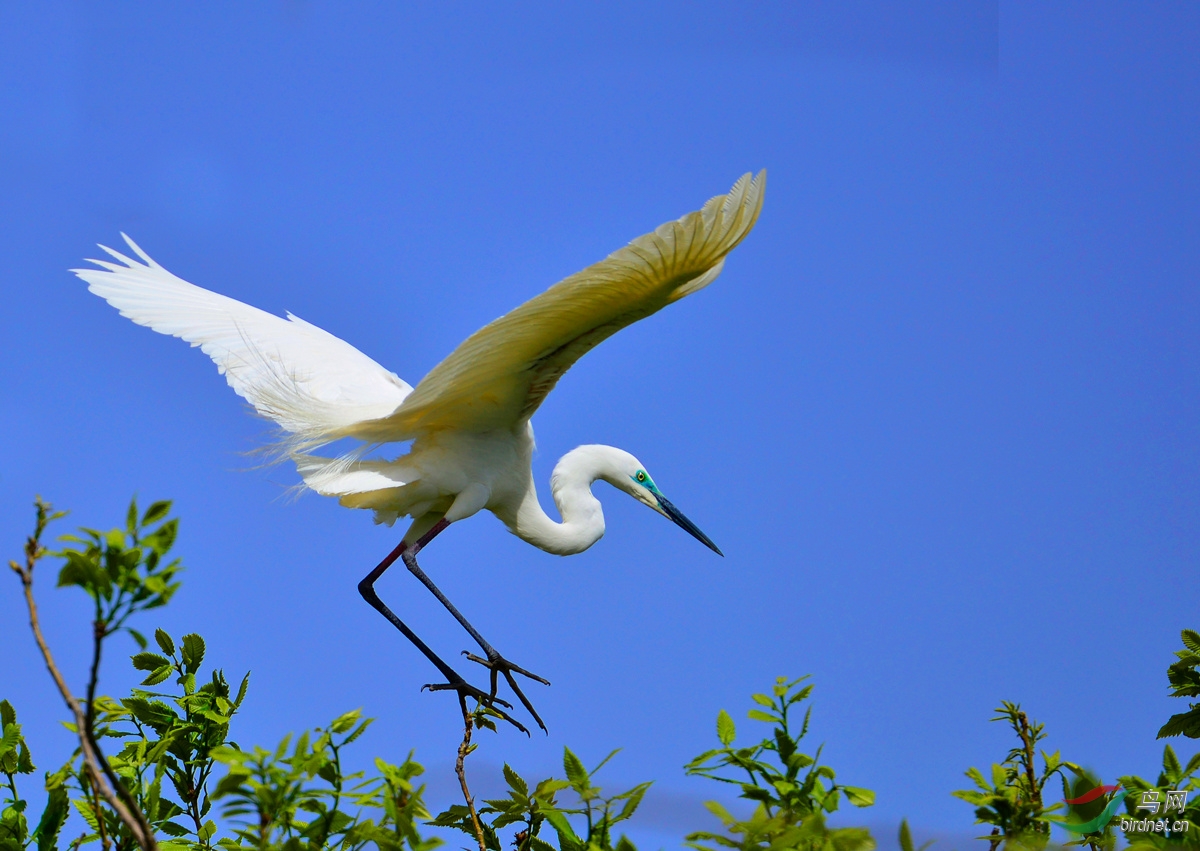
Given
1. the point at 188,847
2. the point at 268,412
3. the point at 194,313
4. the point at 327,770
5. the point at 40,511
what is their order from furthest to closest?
1. the point at 194,313
2. the point at 268,412
3. the point at 188,847
4. the point at 327,770
5. the point at 40,511

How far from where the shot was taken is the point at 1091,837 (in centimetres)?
221

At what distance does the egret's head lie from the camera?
656cm

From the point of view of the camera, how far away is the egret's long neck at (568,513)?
19.9 feet

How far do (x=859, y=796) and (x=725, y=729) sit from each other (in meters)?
0.28

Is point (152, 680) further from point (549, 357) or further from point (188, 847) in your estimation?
point (549, 357)

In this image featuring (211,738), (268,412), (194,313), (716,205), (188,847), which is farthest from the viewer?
(194,313)

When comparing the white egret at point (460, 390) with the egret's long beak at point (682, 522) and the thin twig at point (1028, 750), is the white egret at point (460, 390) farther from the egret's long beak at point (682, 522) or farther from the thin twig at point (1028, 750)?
the thin twig at point (1028, 750)

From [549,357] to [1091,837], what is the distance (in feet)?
10.0

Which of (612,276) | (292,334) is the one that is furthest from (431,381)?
(292,334)

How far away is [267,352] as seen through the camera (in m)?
5.98

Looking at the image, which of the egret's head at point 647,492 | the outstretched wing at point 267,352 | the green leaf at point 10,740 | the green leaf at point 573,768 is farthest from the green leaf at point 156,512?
the egret's head at point 647,492

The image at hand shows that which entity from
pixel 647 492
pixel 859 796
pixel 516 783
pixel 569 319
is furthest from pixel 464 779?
pixel 647 492

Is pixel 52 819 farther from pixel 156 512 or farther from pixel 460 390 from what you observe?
pixel 460 390

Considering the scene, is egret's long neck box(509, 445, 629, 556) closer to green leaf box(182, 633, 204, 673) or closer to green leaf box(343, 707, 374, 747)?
green leaf box(182, 633, 204, 673)
